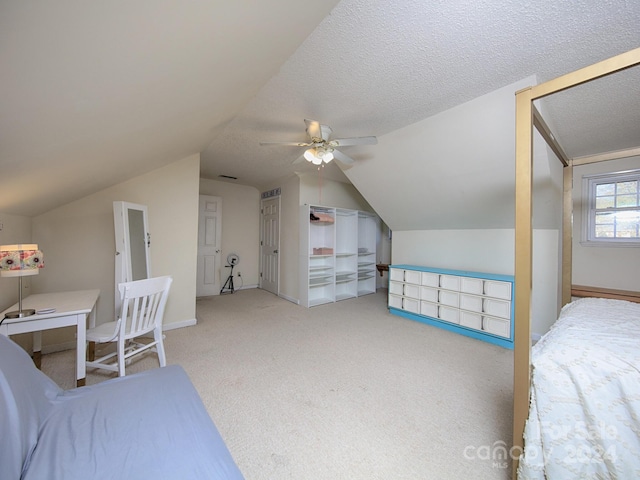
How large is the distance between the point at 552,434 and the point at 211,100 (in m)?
2.68

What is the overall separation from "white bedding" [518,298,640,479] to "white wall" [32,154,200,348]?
11.9 feet

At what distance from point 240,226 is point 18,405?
4915mm

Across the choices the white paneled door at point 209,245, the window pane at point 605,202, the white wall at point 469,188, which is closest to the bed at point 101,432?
the white wall at point 469,188

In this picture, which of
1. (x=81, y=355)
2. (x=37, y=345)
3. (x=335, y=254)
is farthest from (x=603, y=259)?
(x=37, y=345)

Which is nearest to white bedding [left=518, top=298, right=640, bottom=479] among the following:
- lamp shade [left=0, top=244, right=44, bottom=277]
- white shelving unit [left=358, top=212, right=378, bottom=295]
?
lamp shade [left=0, top=244, right=44, bottom=277]

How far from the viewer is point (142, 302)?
197cm

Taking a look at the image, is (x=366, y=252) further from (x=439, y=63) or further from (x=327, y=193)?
(x=439, y=63)

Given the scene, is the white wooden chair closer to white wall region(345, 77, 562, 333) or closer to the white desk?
the white desk

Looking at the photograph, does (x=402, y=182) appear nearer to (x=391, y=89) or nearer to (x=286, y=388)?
(x=391, y=89)

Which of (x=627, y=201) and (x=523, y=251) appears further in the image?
(x=627, y=201)

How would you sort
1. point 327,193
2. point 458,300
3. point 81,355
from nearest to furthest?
point 81,355 < point 458,300 < point 327,193

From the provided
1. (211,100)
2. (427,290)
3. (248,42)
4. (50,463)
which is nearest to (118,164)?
(211,100)

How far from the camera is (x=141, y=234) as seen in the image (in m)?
2.78

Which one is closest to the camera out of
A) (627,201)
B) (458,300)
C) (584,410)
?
(584,410)
